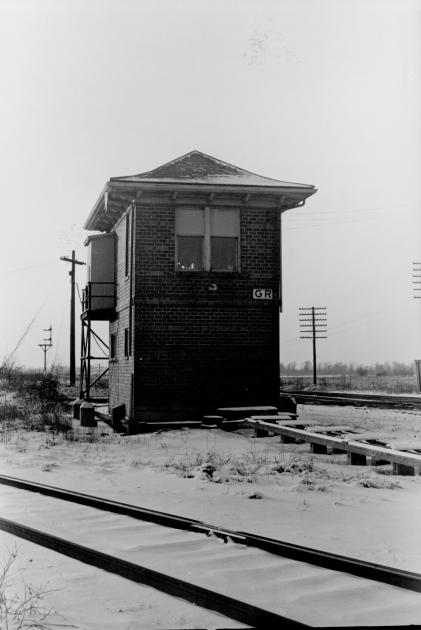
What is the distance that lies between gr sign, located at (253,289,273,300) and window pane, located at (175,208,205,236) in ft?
6.41

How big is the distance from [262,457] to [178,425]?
4617 mm

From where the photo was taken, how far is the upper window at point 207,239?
14945 millimetres

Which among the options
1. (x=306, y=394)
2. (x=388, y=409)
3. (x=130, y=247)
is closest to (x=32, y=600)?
(x=130, y=247)

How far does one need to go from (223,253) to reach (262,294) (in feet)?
4.57

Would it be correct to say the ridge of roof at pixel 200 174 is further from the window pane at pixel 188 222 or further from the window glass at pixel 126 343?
the window glass at pixel 126 343

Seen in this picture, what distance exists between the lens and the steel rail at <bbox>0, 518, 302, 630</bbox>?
3.54 metres

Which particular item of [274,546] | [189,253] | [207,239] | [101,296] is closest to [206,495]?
[274,546]

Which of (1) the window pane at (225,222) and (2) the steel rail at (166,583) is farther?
(1) the window pane at (225,222)

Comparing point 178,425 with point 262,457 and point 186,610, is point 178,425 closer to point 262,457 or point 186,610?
point 262,457

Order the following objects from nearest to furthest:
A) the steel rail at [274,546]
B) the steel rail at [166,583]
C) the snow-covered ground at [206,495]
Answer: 1. the steel rail at [166,583]
2. the snow-covered ground at [206,495]
3. the steel rail at [274,546]

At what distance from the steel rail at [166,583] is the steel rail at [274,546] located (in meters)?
1.06

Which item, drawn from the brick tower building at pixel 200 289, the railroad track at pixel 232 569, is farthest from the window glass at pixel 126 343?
the railroad track at pixel 232 569

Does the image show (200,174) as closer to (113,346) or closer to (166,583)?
(113,346)

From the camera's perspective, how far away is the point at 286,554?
4824mm
